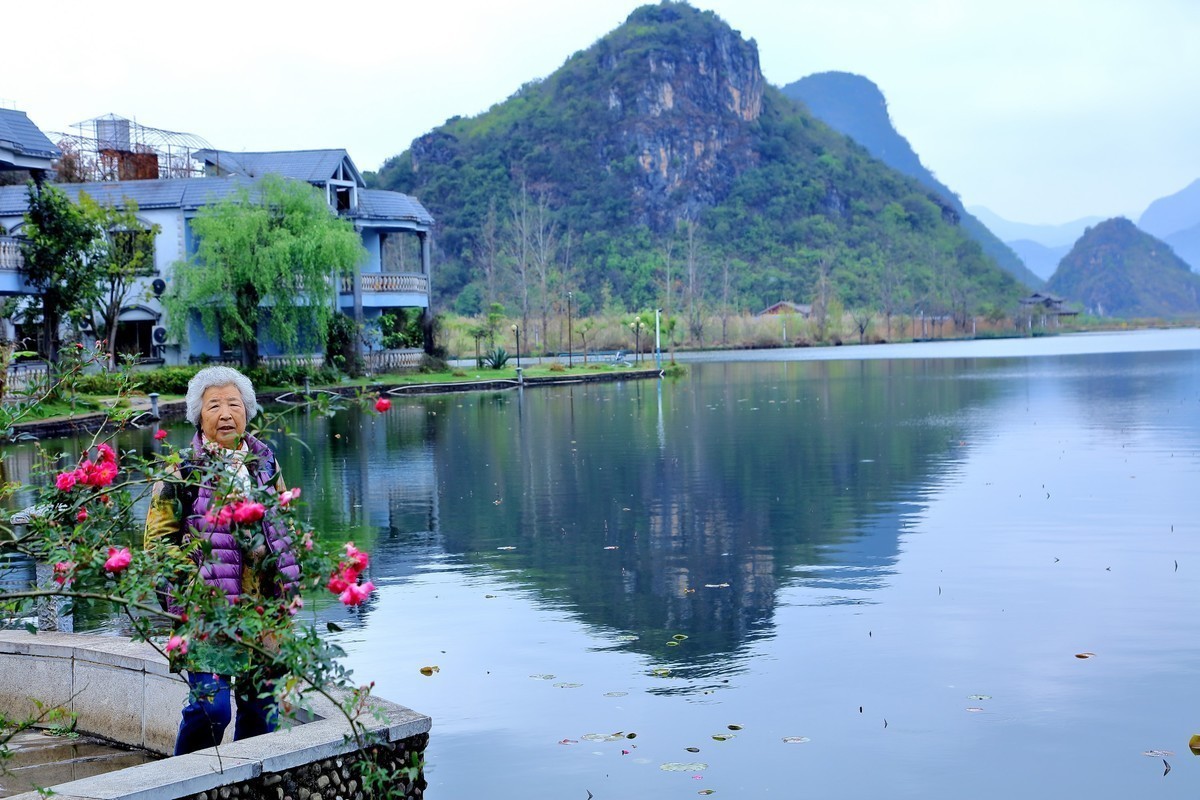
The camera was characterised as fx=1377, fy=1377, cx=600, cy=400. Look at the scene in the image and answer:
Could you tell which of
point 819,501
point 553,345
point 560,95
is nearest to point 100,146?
point 553,345

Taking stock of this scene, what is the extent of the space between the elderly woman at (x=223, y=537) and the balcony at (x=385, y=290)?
131 ft

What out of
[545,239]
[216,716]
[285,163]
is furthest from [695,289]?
[216,716]

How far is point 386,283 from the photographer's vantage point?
46188 mm

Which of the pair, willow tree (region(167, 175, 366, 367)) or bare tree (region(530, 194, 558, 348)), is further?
bare tree (region(530, 194, 558, 348))

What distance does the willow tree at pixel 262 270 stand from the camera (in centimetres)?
4009

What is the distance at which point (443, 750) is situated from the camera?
22.8 feet

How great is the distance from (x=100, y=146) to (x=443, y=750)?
168ft

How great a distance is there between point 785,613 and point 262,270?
32.7 metres

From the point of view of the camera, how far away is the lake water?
666 cm

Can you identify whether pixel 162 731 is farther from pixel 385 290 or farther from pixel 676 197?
pixel 676 197

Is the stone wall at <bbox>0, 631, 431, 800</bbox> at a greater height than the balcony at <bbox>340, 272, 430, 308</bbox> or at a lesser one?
lesser

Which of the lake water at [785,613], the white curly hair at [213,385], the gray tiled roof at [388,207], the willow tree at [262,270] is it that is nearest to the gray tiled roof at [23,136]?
the willow tree at [262,270]

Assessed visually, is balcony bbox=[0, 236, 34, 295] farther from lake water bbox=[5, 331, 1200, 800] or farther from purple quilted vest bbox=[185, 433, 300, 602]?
purple quilted vest bbox=[185, 433, 300, 602]

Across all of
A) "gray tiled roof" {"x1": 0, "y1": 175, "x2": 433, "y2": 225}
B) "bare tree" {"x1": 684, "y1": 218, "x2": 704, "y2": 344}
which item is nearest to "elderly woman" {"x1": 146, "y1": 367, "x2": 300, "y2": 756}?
"gray tiled roof" {"x1": 0, "y1": 175, "x2": 433, "y2": 225}
